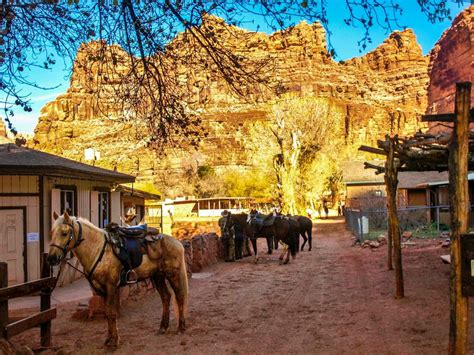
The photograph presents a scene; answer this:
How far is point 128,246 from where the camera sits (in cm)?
775

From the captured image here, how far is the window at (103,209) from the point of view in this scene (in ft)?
53.9

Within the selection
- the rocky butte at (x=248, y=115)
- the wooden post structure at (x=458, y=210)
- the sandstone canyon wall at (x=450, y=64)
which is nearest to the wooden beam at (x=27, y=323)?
the wooden post structure at (x=458, y=210)

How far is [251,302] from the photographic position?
35.3ft

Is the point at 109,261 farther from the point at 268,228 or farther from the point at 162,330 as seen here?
the point at 268,228

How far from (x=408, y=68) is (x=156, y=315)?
589 ft

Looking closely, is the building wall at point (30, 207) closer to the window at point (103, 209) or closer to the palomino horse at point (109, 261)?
the window at point (103, 209)

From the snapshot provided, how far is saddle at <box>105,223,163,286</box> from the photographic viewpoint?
7.60m

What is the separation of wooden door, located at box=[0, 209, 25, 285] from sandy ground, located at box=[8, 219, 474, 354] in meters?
2.29

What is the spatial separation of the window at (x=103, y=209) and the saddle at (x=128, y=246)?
8746mm

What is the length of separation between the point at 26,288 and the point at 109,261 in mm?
1209

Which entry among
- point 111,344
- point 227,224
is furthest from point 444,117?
point 227,224

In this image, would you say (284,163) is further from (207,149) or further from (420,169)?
(207,149)

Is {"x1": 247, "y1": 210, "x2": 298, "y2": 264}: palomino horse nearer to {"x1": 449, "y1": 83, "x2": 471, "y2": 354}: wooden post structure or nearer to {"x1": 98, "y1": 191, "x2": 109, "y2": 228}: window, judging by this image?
{"x1": 98, "y1": 191, "x2": 109, "y2": 228}: window

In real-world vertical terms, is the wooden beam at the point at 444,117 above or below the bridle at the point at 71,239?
above
